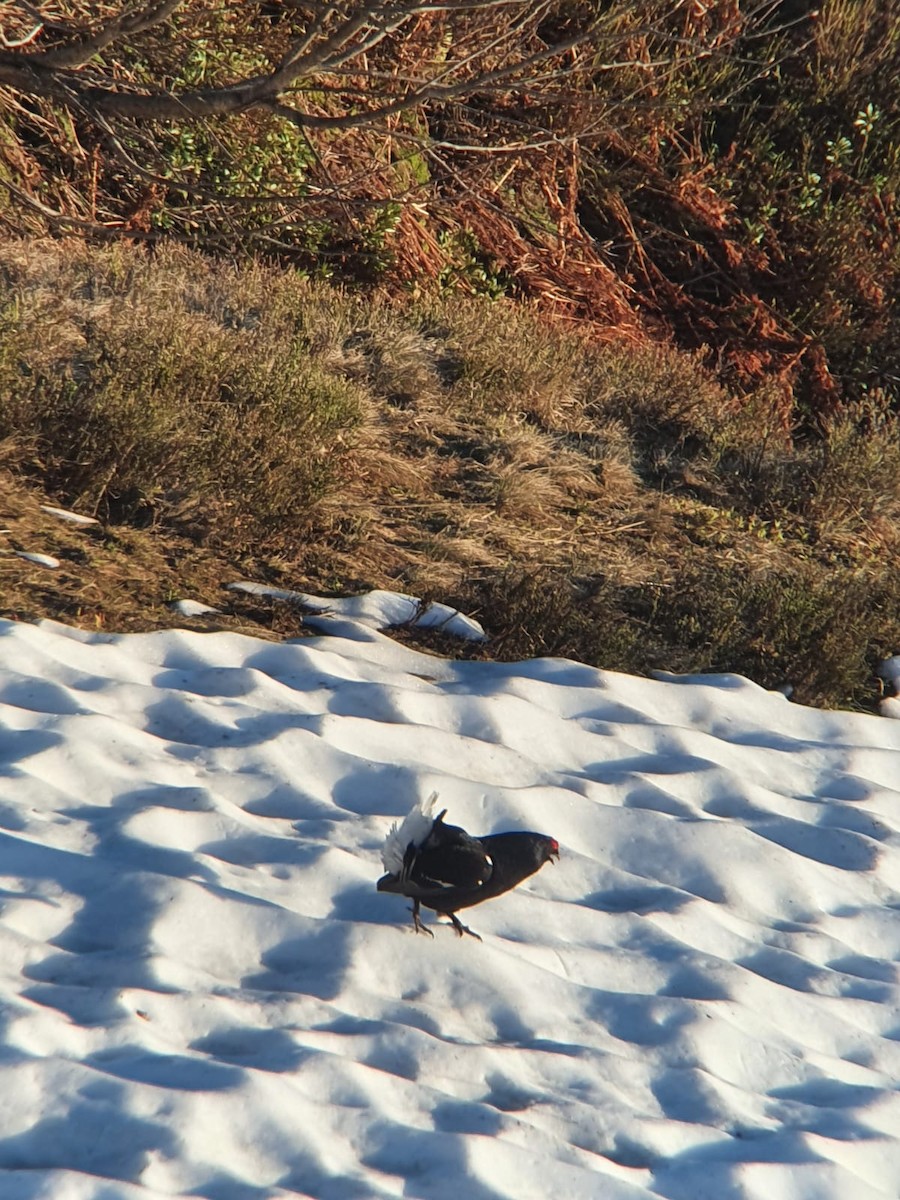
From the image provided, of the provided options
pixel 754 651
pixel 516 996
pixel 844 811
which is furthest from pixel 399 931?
pixel 754 651

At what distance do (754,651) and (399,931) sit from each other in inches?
106

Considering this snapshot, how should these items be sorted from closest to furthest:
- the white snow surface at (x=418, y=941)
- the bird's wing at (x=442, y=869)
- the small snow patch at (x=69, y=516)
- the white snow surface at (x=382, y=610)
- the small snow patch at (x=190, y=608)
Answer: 1. the white snow surface at (x=418, y=941)
2. the bird's wing at (x=442, y=869)
3. the small snow patch at (x=190, y=608)
4. the white snow surface at (x=382, y=610)
5. the small snow patch at (x=69, y=516)

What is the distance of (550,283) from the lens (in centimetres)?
1062

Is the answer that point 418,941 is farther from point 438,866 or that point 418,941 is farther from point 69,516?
point 69,516

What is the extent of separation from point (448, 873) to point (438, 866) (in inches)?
1.1

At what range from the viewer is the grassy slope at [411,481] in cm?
529

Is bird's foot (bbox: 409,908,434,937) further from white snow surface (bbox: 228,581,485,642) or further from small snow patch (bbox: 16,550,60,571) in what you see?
small snow patch (bbox: 16,550,60,571)

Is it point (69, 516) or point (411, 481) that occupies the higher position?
point (411, 481)

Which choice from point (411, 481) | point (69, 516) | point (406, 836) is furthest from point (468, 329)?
point (406, 836)

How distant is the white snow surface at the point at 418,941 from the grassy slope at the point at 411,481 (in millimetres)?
494

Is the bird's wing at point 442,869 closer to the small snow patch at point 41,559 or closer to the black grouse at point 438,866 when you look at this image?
the black grouse at point 438,866

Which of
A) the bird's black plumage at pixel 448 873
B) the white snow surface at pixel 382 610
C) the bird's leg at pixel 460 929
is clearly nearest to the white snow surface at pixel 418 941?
the bird's leg at pixel 460 929

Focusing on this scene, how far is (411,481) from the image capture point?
6289mm

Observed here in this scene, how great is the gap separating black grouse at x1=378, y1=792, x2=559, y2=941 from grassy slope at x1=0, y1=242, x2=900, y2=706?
196 centimetres
